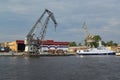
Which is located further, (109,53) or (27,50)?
(109,53)

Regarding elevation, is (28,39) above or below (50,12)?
below

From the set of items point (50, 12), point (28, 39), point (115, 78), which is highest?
point (50, 12)

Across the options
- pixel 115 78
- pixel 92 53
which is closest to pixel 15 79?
pixel 115 78

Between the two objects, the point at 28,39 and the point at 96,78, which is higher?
the point at 28,39

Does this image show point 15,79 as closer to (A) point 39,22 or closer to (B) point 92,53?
(A) point 39,22

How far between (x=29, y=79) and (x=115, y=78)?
1277cm

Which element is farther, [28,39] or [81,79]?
[28,39]

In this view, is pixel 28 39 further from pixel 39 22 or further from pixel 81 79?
pixel 81 79

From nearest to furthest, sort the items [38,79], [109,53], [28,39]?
[38,79] < [28,39] < [109,53]

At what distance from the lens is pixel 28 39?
580 ft

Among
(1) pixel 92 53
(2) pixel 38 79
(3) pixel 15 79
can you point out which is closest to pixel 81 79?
(2) pixel 38 79

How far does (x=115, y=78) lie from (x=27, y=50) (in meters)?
131

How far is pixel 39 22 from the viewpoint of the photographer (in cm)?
17725

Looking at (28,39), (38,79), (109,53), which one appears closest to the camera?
(38,79)
